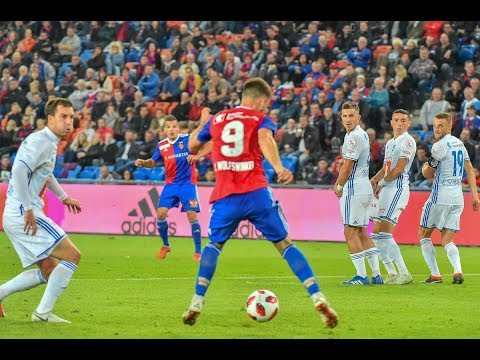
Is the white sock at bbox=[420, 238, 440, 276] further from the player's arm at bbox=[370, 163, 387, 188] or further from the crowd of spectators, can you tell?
the crowd of spectators

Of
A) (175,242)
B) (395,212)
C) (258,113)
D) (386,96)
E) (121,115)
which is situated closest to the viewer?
(258,113)

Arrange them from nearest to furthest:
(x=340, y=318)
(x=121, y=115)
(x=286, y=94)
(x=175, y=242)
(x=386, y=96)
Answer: (x=340, y=318) < (x=175, y=242) < (x=386, y=96) < (x=286, y=94) < (x=121, y=115)

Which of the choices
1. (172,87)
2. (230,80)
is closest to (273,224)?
(230,80)

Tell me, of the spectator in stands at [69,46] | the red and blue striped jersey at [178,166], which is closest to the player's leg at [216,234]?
the red and blue striped jersey at [178,166]

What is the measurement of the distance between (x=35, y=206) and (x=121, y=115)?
17341 millimetres

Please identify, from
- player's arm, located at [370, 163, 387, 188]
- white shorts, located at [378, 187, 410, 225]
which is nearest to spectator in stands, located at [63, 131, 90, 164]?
player's arm, located at [370, 163, 387, 188]

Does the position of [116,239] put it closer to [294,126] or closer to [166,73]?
[294,126]

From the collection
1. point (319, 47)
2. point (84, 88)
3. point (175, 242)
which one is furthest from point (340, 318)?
point (84, 88)

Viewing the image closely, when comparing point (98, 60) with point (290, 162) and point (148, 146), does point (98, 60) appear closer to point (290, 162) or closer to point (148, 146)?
point (148, 146)

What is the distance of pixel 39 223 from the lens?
9.40m

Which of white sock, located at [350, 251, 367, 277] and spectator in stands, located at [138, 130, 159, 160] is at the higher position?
white sock, located at [350, 251, 367, 277]

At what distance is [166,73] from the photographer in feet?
90.0

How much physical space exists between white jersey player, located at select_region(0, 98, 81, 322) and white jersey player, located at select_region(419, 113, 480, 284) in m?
5.94

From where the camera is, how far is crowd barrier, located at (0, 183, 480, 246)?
2025cm
